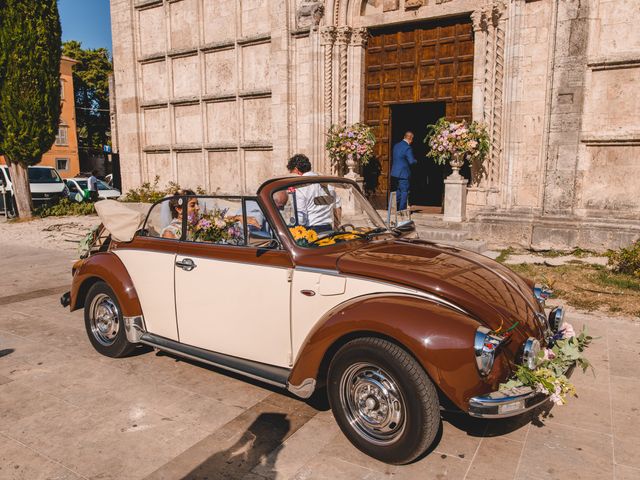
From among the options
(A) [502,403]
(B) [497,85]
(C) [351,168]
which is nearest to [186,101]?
(C) [351,168]

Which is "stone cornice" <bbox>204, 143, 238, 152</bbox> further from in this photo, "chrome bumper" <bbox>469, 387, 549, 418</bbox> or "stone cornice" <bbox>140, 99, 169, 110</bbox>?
"chrome bumper" <bbox>469, 387, 549, 418</bbox>

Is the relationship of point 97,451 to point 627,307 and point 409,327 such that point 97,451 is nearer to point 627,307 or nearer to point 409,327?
point 409,327

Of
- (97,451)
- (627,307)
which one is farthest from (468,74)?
(97,451)

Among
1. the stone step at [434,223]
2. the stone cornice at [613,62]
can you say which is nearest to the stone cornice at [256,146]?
the stone step at [434,223]

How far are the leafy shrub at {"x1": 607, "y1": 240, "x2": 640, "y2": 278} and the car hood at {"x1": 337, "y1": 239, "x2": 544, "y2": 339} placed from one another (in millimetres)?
4470

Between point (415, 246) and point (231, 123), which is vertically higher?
point (231, 123)

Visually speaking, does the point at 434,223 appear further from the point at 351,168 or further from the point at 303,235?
the point at 303,235

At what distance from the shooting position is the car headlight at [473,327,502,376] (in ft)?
9.23

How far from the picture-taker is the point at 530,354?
3045 millimetres

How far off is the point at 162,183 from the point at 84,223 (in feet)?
Answer: 8.89

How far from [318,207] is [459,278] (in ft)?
4.33

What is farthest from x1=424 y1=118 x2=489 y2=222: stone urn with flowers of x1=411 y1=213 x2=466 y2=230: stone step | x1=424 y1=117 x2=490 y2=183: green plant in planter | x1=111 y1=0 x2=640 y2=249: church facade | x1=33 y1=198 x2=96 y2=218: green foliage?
x1=33 y1=198 x2=96 y2=218: green foliage

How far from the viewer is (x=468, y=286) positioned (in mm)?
3289

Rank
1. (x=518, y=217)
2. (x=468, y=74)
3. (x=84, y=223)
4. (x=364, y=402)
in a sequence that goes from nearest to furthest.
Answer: (x=364, y=402) < (x=518, y=217) < (x=468, y=74) < (x=84, y=223)
